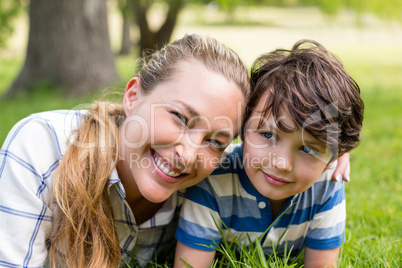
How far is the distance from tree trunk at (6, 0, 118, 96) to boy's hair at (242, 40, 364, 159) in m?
4.58

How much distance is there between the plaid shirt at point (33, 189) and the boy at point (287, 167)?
1.22 feet

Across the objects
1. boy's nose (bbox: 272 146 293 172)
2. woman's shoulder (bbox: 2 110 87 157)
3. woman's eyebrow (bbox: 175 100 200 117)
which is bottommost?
boy's nose (bbox: 272 146 293 172)

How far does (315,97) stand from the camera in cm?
189

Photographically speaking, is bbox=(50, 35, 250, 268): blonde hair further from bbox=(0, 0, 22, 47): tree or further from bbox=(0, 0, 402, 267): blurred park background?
bbox=(0, 0, 22, 47): tree

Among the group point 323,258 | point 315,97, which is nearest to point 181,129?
point 315,97

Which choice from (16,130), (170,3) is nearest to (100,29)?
(170,3)

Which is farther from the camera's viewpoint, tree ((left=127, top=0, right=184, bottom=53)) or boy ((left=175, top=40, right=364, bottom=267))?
tree ((left=127, top=0, right=184, bottom=53))

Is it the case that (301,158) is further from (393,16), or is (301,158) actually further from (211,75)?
(393,16)

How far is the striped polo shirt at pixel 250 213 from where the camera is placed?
214cm

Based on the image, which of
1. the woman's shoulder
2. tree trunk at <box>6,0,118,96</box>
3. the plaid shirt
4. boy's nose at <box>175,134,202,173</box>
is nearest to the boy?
boy's nose at <box>175,134,202,173</box>

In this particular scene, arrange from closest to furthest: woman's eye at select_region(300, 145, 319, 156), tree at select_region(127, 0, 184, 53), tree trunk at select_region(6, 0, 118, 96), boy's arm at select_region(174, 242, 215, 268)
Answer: woman's eye at select_region(300, 145, 319, 156)
boy's arm at select_region(174, 242, 215, 268)
tree trunk at select_region(6, 0, 118, 96)
tree at select_region(127, 0, 184, 53)

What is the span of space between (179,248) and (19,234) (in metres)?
0.71

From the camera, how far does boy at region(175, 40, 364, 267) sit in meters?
1.89

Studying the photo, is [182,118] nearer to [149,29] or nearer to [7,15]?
[7,15]
